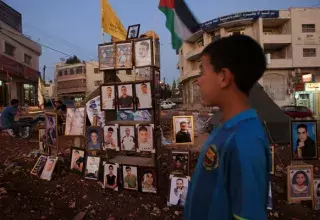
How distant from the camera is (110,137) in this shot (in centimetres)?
506

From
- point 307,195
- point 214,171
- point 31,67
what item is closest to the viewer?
point 214,171

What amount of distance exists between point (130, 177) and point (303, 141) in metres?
3.14

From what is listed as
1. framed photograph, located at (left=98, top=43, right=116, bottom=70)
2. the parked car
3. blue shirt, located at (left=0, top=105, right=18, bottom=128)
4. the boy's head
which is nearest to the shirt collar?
the boy's head

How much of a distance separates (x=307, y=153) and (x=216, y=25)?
98.6 ft

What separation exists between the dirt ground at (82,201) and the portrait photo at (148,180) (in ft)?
0.39

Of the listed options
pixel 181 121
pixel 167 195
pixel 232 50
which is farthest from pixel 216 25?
pixel 232 50

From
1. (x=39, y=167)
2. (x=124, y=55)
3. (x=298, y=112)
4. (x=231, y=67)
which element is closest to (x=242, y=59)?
(x=231, y=67)

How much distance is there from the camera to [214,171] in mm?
1195

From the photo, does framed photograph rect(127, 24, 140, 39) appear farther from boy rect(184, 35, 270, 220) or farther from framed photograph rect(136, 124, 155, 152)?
boy rect(184, 35, 270, 220)

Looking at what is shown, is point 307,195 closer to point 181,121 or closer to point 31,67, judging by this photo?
point 181,121

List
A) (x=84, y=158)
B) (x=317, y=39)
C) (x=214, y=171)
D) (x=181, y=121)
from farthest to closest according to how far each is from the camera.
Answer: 1. (x=317, y=39)
2. (x=181, y=121)
3. (x=84, y=158)
4. (x=214, y=171)

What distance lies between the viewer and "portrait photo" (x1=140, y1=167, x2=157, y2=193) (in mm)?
4742

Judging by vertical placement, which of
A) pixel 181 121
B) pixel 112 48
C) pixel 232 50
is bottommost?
pixel 181 121

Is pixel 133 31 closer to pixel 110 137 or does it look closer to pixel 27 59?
pixel 110 137
